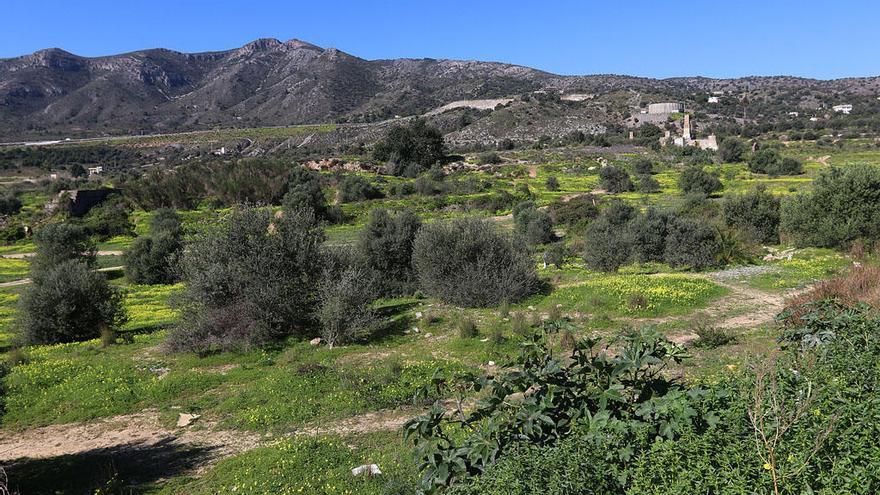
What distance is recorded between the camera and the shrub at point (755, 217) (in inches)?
1065

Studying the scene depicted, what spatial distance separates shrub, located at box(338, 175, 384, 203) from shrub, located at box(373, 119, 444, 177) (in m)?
16.3

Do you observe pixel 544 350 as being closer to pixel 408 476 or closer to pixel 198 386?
pixel 408 476

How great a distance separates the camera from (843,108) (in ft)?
370

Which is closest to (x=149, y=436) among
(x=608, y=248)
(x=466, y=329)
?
(x=466, y=329)

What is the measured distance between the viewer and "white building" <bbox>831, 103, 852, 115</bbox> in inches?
4320

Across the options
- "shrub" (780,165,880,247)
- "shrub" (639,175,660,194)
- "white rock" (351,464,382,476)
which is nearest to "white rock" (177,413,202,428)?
"white rock" (351,464,382,476)

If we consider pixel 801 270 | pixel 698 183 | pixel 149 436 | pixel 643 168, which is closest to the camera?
pixel 149 436

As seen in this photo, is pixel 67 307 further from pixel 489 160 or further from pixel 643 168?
pixel 489 160

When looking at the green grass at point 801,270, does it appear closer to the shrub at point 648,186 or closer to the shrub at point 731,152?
the shrub at point 648,186

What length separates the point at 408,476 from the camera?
22.4 feet

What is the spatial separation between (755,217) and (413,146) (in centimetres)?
5614

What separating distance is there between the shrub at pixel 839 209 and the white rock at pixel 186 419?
24.1 metres

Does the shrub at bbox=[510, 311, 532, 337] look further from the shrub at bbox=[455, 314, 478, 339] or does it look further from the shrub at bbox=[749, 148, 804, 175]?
the shrub at bbox=[749, 148, 804, 175]

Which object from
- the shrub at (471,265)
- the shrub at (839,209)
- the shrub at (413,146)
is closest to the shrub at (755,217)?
the shrub at (839,209)
